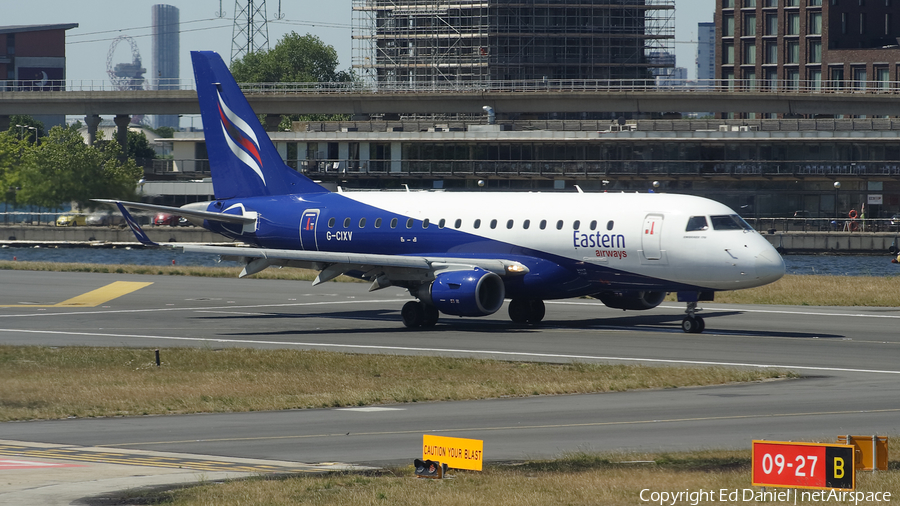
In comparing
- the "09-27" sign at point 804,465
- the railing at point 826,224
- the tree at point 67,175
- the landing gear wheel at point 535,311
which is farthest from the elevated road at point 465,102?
the "09-27" sign at point 804,465

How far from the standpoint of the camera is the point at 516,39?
183m

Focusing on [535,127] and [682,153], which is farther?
[535,127]

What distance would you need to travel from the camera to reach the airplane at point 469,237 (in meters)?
37.7

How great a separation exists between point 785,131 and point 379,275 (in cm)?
9352

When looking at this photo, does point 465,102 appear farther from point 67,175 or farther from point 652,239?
point 652,239

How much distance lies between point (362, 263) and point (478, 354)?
25.6ft

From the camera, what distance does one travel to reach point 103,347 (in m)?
35.8

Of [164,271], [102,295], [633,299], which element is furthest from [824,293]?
[164,271]

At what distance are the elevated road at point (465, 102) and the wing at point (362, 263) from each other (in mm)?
94630

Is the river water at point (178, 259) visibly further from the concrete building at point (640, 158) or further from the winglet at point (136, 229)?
the winglet at point (136, 229)

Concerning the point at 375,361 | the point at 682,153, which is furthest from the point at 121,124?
the point at 375,361

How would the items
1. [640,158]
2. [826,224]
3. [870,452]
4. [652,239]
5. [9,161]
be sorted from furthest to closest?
[9,161] → [640,158] → [826,224] → [652,239] → [870,452]

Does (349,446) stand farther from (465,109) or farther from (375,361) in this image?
(465,109)

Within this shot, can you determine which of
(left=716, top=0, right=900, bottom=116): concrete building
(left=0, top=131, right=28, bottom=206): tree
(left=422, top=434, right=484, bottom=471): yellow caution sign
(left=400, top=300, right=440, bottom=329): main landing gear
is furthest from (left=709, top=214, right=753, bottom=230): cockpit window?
(left=716, top=0, right=900, bottom=116): concrete building
